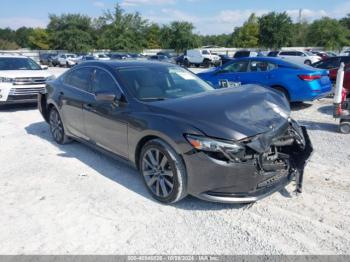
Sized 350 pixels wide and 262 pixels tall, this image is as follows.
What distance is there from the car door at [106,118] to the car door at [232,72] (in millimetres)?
5107

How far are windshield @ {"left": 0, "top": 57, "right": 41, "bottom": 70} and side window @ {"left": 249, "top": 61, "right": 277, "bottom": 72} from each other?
6.83m

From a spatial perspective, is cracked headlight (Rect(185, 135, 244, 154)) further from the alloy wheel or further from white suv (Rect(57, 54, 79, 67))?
white suv (Rect(57, 54, 79, 67))

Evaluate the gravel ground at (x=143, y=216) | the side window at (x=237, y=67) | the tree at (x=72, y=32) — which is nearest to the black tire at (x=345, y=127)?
the gravel ground at (x=143, y=216)

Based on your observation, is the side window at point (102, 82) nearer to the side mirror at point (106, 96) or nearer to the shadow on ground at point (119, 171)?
the side mirror at point (106, 96)

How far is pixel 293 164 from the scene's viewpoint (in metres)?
3.68

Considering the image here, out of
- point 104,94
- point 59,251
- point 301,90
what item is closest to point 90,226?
point 59,251

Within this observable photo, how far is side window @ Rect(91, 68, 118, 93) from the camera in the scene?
4.44 metres

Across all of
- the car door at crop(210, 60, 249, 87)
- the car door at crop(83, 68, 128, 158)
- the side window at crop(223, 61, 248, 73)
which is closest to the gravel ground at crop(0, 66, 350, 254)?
the car door at crop(83, 68, 128, 158)

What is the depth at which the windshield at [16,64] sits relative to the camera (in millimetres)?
10117

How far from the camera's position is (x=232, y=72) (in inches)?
374

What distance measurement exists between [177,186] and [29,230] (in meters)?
1.59

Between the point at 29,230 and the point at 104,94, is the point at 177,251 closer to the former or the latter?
the point at 29,230

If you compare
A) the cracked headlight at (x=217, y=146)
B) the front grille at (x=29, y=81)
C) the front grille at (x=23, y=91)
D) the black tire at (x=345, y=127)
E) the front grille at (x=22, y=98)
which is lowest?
the black tire at (x=345, y=127)

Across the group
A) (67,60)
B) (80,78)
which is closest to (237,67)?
(80,78)
